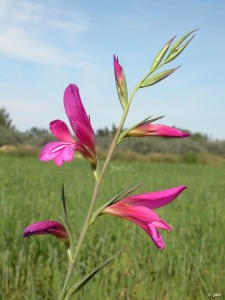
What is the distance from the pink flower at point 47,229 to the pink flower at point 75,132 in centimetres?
11

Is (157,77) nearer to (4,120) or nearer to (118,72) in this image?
(118,72)

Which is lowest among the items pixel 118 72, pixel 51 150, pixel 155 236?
pixel 155 236

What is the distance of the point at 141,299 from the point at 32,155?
25913 millimetres

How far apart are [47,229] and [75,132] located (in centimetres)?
15

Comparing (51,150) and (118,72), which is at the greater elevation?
(118,72)

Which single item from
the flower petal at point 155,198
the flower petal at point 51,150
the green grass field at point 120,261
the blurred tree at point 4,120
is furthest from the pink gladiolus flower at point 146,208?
the blurred tree at point 4,120

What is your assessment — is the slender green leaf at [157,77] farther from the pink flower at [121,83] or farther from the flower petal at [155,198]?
the flower petal at [155,198]

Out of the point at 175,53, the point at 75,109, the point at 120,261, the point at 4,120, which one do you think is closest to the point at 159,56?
the point at 175,53

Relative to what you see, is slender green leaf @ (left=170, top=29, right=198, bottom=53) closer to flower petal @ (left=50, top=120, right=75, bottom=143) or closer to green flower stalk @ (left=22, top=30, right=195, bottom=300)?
green flower stalk @ (left=22, top=30, right=195, bottom=300)

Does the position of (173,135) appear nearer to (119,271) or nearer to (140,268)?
(119,271)

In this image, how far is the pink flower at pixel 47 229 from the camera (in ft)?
2.45

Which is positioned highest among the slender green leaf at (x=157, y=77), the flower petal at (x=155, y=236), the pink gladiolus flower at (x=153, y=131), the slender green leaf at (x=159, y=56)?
the slender green leaf at (x=159, y=56)

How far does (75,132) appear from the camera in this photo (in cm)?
77

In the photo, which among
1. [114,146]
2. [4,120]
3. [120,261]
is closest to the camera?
[114,146]
